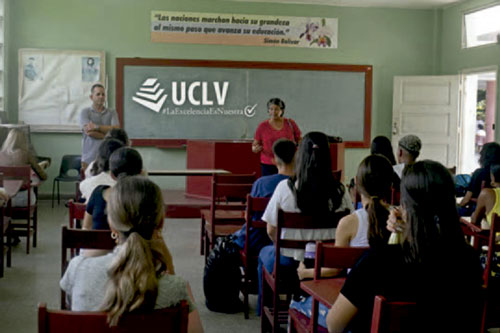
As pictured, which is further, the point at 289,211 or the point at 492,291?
the point at 289,211

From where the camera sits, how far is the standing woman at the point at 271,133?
243 inches

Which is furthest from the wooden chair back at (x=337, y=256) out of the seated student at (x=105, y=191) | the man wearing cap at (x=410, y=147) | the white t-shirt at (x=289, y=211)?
the man wearing cap at (x=410, y=147)

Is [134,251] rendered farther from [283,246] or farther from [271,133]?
[271,133]

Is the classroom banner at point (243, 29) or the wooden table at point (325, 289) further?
the classroom banner at point (243, 29)

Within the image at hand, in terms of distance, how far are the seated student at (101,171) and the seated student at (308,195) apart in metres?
0.93

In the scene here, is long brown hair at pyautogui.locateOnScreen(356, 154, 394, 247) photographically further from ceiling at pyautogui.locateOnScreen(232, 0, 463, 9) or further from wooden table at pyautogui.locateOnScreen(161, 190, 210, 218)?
ceiling at pyautogui.locateOnScreen(232, 0, 463, 9)

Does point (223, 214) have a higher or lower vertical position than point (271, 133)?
lower

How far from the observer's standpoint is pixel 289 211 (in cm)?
299

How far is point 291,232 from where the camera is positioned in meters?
3.02

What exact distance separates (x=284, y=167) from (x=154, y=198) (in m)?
2.00

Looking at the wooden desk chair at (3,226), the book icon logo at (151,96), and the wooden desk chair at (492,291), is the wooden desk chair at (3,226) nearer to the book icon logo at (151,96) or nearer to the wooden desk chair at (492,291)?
the wooden desk chair at (492,291)

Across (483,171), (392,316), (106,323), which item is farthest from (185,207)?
(392,316)

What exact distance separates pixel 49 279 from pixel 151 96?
4.83 meters

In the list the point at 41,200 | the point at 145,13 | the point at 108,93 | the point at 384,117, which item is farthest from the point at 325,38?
the point at 41,200
